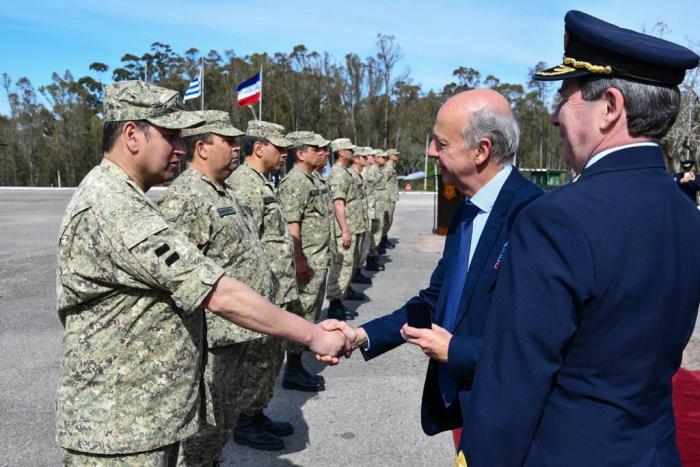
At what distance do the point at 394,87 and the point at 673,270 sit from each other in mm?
51373

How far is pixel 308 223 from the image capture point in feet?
20.0

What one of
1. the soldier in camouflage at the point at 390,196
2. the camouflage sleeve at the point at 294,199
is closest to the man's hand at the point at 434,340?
the camouflage sleeve at the point at 294,199

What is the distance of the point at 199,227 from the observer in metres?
3.27

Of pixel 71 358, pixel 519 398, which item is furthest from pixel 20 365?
pixel 519 398

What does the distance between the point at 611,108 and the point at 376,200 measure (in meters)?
10.6

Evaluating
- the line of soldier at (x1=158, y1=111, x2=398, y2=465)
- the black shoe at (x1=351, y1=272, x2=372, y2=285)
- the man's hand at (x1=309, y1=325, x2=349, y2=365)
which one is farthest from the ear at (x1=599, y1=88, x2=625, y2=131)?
the black shoe at (x1=351, y1=272, x2=372, y2=285)

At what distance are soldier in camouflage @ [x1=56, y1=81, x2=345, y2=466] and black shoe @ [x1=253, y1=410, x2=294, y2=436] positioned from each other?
5.99 feet

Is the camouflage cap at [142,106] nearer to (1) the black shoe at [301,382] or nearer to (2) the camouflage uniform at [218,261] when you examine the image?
(2) the camouflage uniform at [218,261]

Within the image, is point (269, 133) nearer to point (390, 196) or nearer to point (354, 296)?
point (354, 296)

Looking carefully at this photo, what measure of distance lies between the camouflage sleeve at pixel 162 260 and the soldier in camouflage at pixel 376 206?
864cm

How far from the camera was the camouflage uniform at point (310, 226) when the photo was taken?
5.77m

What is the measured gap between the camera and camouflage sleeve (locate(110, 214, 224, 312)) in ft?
6.56

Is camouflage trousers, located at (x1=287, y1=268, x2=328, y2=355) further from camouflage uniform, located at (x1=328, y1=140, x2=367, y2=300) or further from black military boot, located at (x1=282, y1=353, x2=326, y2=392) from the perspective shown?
camouflage uniform, located at (x1=328, y1=140, x2=367, y2=300)

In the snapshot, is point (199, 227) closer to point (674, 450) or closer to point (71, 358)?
point (71, 358)
